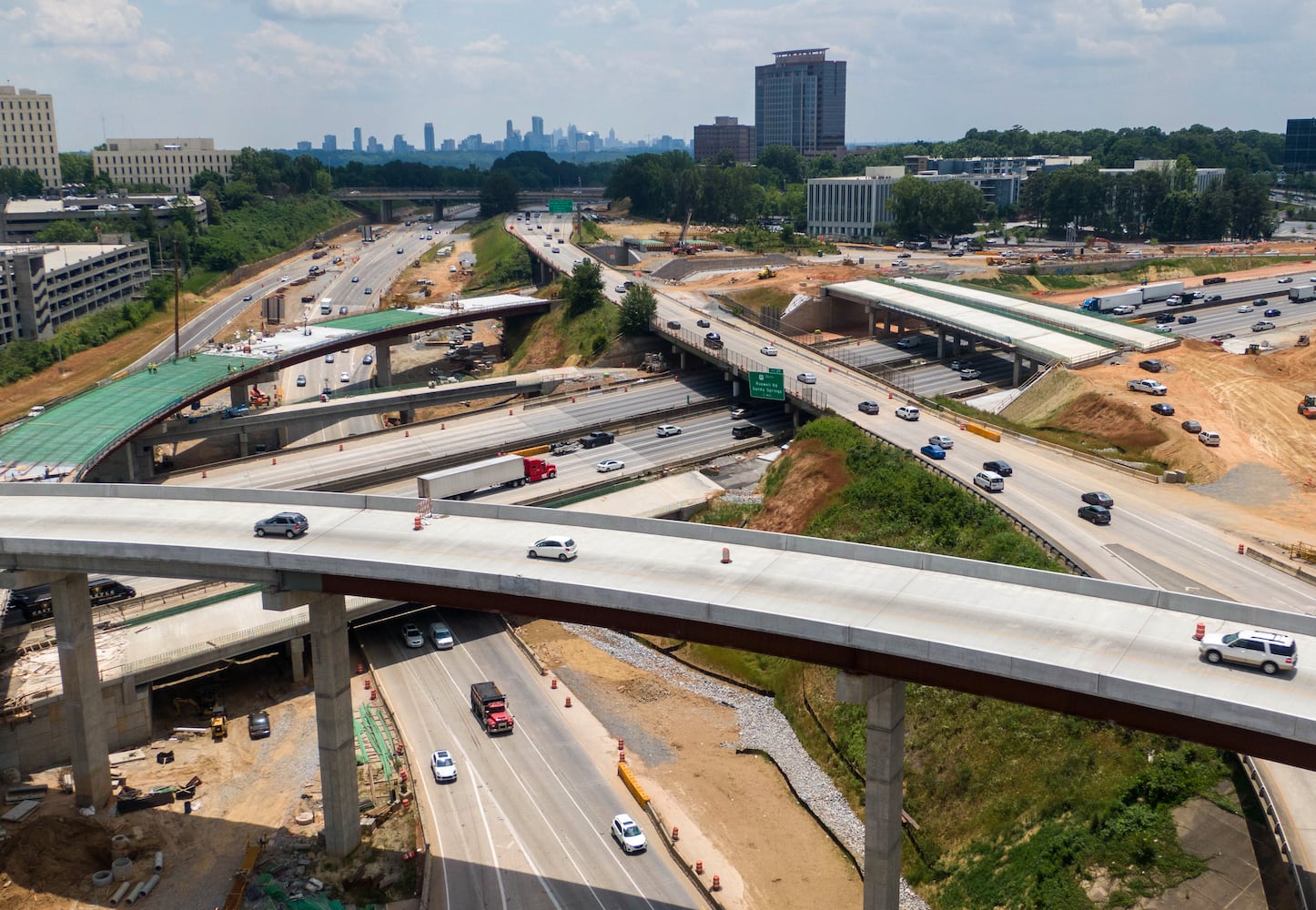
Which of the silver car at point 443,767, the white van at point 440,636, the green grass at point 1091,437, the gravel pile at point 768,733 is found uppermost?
the green grass at point 1091,437

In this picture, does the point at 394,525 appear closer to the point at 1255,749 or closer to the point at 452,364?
the point at 1255,749

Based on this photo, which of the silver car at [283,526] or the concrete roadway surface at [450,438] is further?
the concrete roadway surface at [450,438]

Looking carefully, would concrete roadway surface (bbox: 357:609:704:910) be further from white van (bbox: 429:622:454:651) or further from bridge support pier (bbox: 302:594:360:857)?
bridge support pier (bbox: 302:594:360:857)

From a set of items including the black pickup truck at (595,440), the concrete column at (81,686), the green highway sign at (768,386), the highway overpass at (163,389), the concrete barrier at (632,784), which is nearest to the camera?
the concrete column at (81,686)

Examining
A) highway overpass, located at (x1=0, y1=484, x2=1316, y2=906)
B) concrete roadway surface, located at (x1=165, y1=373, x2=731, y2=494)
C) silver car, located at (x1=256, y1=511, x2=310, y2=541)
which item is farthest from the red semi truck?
silver car, located at (x1=256, y1=511, x2=310, y2=541)

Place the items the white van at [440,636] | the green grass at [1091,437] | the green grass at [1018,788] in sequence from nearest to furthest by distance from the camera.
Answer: the green grass at [1018,788], the white van at [440,636], the green grass at [1091,437]

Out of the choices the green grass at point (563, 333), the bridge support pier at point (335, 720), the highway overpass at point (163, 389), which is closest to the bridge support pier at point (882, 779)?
the bridge support pier at point (335, 720)

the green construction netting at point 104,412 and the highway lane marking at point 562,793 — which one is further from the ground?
the green construction netting at point 104,412

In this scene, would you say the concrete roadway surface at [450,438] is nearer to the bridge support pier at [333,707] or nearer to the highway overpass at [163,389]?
the highway overpass at [163,389]
